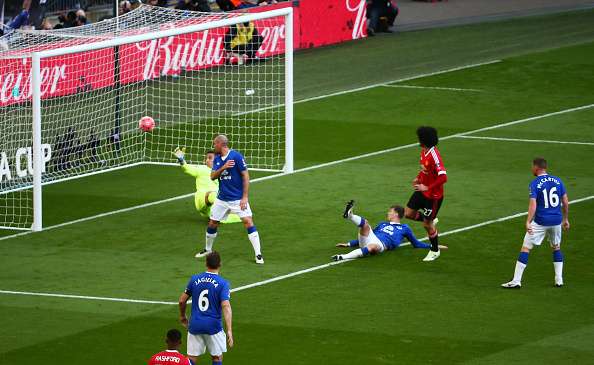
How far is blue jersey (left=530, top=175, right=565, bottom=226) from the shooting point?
1861cm

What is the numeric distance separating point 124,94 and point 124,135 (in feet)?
3.16

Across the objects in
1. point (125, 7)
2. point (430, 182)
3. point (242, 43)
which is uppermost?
point (430, 182)

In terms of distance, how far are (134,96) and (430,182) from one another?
12471 millimetres

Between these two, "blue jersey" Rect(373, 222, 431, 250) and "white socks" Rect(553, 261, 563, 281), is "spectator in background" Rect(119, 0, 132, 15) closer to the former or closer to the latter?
"blue jersey" Rect(373, 222, 431, 250)

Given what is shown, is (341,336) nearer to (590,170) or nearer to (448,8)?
(590,170)

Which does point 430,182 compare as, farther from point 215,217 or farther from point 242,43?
point 242,43

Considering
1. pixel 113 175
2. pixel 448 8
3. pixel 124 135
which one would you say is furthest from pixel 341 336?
pixel 448 8

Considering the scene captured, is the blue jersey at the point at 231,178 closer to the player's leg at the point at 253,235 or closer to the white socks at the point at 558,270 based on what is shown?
the player's leg at the point at 253,235

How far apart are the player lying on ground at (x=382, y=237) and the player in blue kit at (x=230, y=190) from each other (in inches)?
55.8

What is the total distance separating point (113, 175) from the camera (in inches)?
1070

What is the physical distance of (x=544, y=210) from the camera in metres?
18.7

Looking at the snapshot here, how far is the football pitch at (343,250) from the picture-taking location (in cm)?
1694

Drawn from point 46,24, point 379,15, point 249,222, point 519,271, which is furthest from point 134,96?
point 519,271

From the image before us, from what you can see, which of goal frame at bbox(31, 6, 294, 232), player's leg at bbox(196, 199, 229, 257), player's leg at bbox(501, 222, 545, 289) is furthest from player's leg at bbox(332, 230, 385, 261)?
goal frame at bbox(31, 6, 294, 232)
